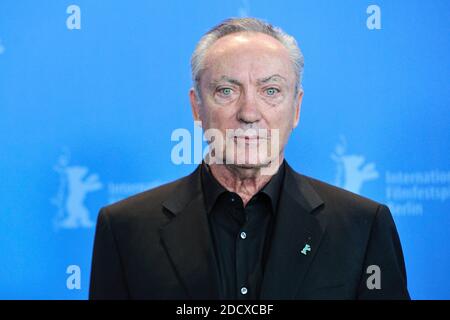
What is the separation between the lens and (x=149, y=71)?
7.69 feet

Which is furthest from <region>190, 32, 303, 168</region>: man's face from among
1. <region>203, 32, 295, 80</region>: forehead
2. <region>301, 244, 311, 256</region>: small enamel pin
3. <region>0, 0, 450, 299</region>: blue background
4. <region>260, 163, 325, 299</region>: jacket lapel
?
<region>0, 0, 450, 299</region>: blue background

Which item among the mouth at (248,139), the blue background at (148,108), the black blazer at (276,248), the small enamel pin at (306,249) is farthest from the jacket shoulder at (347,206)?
the blue background at (148,108)

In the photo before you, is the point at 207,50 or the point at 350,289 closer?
the point at 350,289

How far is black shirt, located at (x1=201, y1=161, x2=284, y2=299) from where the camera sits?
1644mm

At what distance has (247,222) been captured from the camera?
170 centimetres

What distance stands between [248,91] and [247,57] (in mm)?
86

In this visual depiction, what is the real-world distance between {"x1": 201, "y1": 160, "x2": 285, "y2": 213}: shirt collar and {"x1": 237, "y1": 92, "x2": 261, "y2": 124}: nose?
17cm

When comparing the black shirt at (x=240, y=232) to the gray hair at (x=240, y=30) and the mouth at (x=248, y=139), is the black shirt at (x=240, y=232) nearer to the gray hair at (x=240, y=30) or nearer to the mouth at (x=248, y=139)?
the mouth at (x=248, y=139)

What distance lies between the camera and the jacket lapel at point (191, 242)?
1.63 meters

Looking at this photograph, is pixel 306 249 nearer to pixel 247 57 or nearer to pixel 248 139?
pixel 248 139

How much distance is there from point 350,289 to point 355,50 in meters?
0.96

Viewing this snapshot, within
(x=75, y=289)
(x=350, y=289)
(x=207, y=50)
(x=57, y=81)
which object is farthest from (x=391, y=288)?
(x=57, y=81)

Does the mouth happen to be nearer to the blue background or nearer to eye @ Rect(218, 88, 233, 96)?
eye @ Rect(218, 88, 233, 96)
